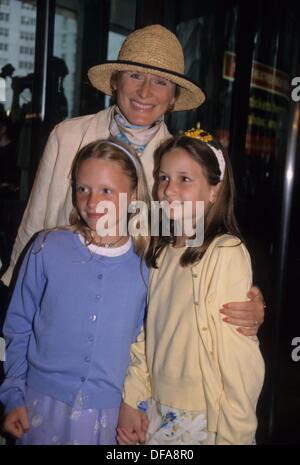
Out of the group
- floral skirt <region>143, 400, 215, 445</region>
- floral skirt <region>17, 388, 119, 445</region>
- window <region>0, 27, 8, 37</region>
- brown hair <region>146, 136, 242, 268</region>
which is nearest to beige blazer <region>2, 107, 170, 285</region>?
brown hair <region>146, 136, 242, 268</region>

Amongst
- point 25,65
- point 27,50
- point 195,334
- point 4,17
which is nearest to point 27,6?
point 4,17

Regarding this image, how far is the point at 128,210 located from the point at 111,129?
0.39m

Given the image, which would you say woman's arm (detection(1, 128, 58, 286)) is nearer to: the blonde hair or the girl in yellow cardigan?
the blonde hair

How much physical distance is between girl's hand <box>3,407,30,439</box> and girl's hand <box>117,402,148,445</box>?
0.82 ft

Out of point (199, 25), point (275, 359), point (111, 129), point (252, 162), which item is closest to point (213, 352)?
point (111, 129)

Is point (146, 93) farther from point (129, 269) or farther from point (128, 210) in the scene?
point (129, 269)

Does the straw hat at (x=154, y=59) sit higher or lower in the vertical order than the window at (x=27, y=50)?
lower

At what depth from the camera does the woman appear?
158 centimetres

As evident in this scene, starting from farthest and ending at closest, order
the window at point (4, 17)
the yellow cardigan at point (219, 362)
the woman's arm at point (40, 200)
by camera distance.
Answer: the window at point (4, 17), the woman's arm at point (40, 200), the yellow cardigan at point (219, 362)

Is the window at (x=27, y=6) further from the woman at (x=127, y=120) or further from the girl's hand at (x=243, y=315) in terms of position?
the girl's hand at (x=243, y=315)

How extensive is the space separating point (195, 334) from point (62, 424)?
1.39 ft

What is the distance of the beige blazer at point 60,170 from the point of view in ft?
5.32

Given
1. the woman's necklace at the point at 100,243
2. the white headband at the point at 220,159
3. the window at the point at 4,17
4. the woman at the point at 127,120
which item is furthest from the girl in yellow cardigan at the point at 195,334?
the window at the point at 4,17

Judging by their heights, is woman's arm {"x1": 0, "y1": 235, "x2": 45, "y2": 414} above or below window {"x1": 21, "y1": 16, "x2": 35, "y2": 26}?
below
